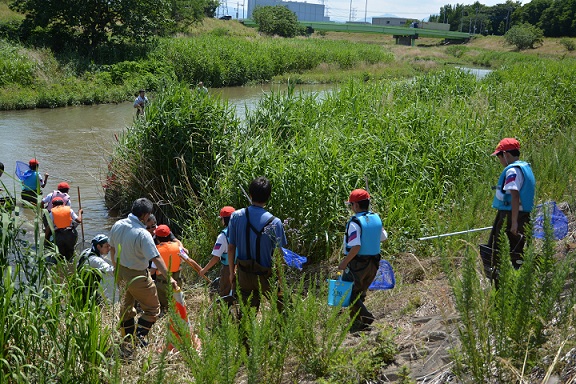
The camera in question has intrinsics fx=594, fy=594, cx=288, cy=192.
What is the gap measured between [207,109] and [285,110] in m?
1.53

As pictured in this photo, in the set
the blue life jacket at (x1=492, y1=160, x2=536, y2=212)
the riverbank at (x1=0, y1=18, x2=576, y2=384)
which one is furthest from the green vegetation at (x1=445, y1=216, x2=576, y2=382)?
the blue life jacket at (x1=492, y1=160, x2=536, y2=212)

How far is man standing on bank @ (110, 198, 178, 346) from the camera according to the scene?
5555mm

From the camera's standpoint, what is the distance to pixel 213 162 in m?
10.0

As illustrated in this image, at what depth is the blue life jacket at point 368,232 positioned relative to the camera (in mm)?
5282

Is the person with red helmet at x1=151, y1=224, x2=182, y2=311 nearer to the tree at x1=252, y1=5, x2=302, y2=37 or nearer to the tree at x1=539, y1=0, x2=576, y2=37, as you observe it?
the tree at x1=252, y1=5, x2=302, y2=37

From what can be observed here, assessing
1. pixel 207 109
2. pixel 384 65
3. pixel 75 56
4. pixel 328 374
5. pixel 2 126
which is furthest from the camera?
pixel 384 65

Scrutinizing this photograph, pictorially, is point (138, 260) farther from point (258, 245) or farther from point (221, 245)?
point (258, 245)

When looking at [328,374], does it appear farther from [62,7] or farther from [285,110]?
[62,7]

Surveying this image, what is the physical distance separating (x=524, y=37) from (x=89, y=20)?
60227mm

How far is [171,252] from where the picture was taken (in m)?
6.39

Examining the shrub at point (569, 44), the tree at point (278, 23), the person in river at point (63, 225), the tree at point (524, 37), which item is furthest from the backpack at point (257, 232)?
the tree at point (524, 37)

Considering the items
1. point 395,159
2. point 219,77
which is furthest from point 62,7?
point 395,159

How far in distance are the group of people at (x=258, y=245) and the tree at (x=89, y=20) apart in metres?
27.7

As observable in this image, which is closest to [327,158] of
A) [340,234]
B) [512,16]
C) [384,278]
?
[340,234]
